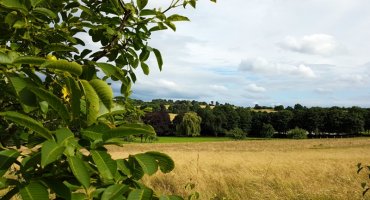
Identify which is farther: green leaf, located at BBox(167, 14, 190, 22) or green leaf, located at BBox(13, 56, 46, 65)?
green leaf, located at BBox(167, 14, 190, 22)

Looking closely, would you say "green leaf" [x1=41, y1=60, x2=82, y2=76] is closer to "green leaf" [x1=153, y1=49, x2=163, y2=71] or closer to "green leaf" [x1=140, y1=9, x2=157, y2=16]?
"green leaf" [x1=140, y1=9, x2=157, y2=16]

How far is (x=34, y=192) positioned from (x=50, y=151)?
138mm

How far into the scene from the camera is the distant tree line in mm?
89250

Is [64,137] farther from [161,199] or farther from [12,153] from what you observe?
[161,199]

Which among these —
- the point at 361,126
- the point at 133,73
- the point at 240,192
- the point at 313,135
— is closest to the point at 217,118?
the point at 313,135

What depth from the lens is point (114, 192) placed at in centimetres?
135

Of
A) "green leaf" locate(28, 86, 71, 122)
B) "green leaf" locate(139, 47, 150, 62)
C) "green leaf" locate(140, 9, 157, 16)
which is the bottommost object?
"green leaf" locate(28, 86, 71, 122)

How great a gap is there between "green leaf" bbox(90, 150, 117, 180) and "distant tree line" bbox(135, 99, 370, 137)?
8241cm

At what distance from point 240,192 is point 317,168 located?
7.16m

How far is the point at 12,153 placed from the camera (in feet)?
4.09

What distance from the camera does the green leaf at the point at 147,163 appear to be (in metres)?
1.42

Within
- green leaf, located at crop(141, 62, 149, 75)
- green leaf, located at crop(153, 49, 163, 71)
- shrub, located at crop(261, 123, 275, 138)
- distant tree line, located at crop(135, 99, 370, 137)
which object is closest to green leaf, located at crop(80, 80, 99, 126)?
green leaf, located at crop(153, 49, 163, 71)

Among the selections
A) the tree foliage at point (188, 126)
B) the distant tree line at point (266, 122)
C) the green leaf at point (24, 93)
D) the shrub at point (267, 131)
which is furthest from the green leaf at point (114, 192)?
the shrub at point (267, 131)

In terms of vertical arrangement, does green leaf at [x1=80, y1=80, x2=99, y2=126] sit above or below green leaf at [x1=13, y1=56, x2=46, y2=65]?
below
